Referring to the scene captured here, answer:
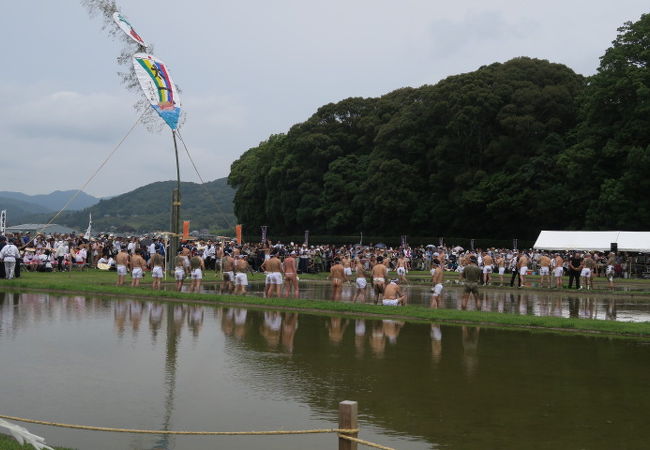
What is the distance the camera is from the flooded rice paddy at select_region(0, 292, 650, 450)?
7922 mm

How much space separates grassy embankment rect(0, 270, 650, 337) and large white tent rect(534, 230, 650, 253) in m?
22.0

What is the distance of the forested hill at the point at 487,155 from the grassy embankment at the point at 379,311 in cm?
3011

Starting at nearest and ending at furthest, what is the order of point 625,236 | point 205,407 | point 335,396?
1. point 205,407
2. point 335,396
3. point 625,236

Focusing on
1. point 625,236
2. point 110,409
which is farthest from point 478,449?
point 625,236

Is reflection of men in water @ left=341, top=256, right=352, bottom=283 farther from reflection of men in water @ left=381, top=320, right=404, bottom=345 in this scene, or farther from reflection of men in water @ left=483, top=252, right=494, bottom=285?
reflection of men in water @ left=483, top=252, right=494, bottom=285

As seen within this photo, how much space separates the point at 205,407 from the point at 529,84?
164ft

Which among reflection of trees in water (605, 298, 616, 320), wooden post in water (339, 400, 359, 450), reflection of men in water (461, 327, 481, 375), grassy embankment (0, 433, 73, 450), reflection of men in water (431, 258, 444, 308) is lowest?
grassy embankment (0, 433, 73, 450)

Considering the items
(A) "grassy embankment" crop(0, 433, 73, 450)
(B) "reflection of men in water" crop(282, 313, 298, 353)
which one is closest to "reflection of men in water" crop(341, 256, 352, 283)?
(B) "reflection of men in water" crop(282, 313, 298, 353)

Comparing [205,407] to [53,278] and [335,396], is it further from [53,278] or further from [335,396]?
[53,278]

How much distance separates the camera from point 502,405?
9180 mm

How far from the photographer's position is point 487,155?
5509cm

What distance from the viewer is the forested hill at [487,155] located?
46.6m

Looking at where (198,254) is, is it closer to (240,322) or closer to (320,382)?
(240,322)

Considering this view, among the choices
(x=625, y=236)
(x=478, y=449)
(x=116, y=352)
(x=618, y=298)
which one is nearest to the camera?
(x=478, y=449)
